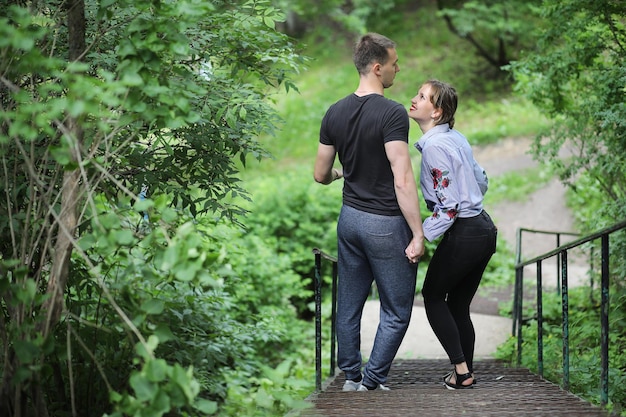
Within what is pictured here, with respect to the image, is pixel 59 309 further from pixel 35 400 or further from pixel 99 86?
pixel 99 86

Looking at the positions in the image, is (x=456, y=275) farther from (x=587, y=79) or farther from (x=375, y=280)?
(x=587, y=79)

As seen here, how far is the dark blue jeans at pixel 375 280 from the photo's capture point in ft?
12.6

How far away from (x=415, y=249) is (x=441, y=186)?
343 millimetres

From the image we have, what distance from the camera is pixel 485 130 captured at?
1630 cm

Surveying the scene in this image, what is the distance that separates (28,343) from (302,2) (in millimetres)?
19699

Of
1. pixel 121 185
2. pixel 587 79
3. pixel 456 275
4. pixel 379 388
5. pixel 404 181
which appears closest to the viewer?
pixel 121 185

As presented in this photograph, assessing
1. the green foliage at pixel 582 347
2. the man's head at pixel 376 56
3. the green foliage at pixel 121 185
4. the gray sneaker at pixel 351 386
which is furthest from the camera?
the green foliage at pixel 582 347

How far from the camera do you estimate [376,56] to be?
383 cm

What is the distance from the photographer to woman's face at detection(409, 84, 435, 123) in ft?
13.2

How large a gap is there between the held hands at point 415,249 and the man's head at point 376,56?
0.79 meters

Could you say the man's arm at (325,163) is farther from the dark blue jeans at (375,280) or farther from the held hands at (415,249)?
the held hands at (415,249)

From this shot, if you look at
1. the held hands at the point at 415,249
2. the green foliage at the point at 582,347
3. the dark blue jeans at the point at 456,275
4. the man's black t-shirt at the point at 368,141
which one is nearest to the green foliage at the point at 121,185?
the man's black t-shirt at the point at 368,141

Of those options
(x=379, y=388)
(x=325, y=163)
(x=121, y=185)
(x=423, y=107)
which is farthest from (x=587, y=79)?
(x=121, y=185)

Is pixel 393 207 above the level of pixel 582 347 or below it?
above
